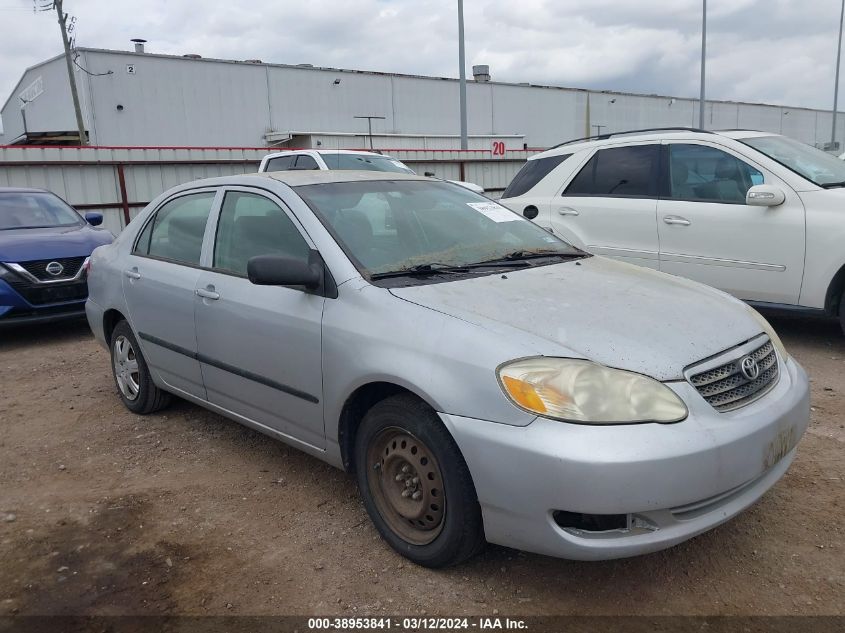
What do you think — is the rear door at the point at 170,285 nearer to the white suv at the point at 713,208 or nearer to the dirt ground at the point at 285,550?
the dirt ground at the point at 285,550

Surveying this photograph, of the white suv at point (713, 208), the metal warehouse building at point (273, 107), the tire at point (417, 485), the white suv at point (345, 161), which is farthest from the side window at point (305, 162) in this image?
the metal warehouse building at point (273, 107)

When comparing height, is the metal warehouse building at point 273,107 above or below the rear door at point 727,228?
above

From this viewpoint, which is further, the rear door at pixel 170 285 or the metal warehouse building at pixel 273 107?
the metal warehouse building at pixel 273 107

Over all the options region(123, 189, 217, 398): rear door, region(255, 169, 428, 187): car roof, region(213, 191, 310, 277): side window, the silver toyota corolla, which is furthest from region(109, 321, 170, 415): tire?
region(255, 169, 428, 187): car roof

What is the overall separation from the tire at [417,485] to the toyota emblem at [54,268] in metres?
5.40

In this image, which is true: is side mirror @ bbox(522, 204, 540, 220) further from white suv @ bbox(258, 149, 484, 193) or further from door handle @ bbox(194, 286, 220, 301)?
white suv @ bbox(258, 149, 484, 193)

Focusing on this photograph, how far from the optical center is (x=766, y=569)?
2637 mm

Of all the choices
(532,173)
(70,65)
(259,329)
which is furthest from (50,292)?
(70,65)

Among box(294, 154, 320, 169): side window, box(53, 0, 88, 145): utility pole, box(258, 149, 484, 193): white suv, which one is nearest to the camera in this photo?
box(258, 149, 484, 193): white suv

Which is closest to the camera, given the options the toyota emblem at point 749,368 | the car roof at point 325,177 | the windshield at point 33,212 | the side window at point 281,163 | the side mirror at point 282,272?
the toyota emblem at point 749,368

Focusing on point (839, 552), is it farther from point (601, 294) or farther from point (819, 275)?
point (819, 275)

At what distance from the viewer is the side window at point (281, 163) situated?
12.0 metres

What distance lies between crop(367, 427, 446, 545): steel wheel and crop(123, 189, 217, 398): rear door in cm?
148

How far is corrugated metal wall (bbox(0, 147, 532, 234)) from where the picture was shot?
42.0ft
